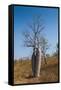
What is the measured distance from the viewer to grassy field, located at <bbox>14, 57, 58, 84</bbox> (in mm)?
1985

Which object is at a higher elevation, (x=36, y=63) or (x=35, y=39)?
(x=35, y=39)

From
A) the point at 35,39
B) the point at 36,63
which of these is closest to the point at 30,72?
the point at 36,63

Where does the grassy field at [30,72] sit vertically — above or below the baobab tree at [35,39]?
below

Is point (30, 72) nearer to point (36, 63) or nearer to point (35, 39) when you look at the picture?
point (36, 63)

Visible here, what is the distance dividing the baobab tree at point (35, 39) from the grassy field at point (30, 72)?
35mm

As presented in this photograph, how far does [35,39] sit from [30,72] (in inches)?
9.0

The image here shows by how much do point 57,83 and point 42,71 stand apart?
153 mm

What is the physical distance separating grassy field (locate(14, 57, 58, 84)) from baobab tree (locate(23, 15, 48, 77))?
35 mm

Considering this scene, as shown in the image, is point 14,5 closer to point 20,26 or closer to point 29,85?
point 20,26

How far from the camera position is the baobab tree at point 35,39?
79.4 inches

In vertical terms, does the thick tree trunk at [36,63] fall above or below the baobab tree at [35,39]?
below

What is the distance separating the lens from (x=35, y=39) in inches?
79.9

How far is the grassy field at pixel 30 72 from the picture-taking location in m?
1.99
